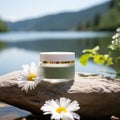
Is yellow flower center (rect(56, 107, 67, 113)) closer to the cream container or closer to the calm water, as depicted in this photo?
the cream container

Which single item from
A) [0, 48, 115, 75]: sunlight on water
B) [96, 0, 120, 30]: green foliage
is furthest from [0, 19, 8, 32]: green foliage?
[0, 48, 115, 75]: sunlight on water

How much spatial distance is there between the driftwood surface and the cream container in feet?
0.15

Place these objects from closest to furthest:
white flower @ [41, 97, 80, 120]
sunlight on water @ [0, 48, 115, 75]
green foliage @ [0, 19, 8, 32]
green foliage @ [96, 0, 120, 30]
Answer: white flower @ [41, 97, 80, 120] < sunlight on water @ [0, 48, 115, 75] < green foliage @ [0, 19, 8, 32] < green foliage @ [96, 0, 120, 30]

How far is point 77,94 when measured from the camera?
166 centimetres

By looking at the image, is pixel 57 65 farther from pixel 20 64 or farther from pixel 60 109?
pixel 20 64

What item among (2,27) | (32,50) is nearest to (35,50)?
(32,50)

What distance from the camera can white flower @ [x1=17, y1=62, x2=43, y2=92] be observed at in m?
1.68

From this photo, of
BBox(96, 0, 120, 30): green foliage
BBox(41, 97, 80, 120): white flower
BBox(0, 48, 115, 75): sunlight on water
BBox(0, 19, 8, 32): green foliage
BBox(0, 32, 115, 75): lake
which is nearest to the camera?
BBox(41, 97, 80, 120): white flower

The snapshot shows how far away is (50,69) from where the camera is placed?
5.44 ft

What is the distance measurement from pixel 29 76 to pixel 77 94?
9.3 inches

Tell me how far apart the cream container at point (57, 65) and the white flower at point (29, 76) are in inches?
1.2

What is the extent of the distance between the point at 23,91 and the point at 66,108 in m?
0.35

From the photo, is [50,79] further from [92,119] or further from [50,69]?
[92,119]

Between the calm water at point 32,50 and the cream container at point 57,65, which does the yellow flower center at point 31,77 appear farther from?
the calm water at point 32,50
